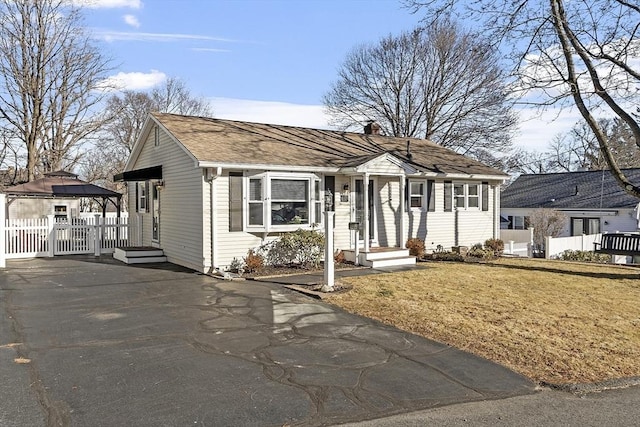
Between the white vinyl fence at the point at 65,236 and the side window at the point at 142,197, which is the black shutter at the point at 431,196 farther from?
the white vinyl fence at the point at 65,236

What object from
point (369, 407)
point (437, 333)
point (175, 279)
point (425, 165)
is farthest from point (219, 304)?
point (425, 165)

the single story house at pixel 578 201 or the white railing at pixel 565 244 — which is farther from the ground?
the single story house at pixel 578 201

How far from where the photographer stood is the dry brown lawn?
20.3 feet

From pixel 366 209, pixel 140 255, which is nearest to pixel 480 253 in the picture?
pixel 366 209

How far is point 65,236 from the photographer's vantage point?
16.3 metres

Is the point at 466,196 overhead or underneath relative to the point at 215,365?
overhead

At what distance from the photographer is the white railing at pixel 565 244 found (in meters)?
20.1

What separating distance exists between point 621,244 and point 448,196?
6.27 meters

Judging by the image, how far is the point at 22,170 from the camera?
2898 cm

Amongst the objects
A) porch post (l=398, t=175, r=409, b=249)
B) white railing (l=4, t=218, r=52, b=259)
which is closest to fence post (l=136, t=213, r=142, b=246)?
white railing (l=4, t=218, r=52, b=259)

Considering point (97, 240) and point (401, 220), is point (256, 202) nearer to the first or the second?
point (401, 220)

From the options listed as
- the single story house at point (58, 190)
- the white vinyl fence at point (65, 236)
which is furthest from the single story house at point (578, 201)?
the single story house at point (58, 190)

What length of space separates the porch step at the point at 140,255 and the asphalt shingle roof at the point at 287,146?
3784 millimetres

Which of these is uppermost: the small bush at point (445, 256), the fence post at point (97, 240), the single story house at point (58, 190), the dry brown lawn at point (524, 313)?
the single story house at point (58, 190)
